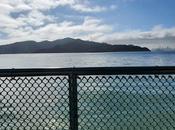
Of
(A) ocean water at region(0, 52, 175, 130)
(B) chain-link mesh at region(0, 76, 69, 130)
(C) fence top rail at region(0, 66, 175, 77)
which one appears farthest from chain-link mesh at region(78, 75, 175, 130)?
(B) chain-link mesh at region(0, 76, 69, 130)

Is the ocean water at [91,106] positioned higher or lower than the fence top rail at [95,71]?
lower

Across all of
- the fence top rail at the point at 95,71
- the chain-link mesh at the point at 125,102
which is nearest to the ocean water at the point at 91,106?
the chain-link mesh at the point at 125,102

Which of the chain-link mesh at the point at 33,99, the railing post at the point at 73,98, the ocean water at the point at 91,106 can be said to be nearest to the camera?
the railing post at the point at 73,98

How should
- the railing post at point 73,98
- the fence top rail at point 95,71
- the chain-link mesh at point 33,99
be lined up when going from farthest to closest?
the chain-link mesh at point 33,99 → the railing post at point 73,98 → the fence top rail at point 95,71

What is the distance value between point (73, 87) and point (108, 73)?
1.46ft

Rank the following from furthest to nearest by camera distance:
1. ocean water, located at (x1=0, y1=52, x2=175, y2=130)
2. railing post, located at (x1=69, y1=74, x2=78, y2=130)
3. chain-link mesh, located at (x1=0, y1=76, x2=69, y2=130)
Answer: ocean water, located at (x1=0, y1=52, x2=175, y2=130) → chain-link mesh, located at (x1=0, y1=76, x2=69, y2=130) → railing post, located at (x1=69, y1=74, x2=78, y2=130)

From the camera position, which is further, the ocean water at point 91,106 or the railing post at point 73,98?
the ocean water at point 91,106

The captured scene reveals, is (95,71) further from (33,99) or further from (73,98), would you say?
(33,99)

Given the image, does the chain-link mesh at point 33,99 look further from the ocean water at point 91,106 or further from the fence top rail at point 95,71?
the fence top rail at point 95,71

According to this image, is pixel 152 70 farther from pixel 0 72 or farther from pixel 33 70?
pixel 0 72

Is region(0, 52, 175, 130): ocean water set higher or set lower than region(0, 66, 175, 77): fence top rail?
lower

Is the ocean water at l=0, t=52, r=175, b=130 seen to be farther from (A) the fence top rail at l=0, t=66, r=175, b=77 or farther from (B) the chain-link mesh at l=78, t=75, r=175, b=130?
(A) the fence top rail at l=0, t=66, r=175, b=77

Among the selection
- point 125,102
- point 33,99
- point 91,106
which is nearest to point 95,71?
point 33,99

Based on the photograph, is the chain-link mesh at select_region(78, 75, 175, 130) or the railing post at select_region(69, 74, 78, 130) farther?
the chain-link mesh at select_region(78, 75, 175, 130)
